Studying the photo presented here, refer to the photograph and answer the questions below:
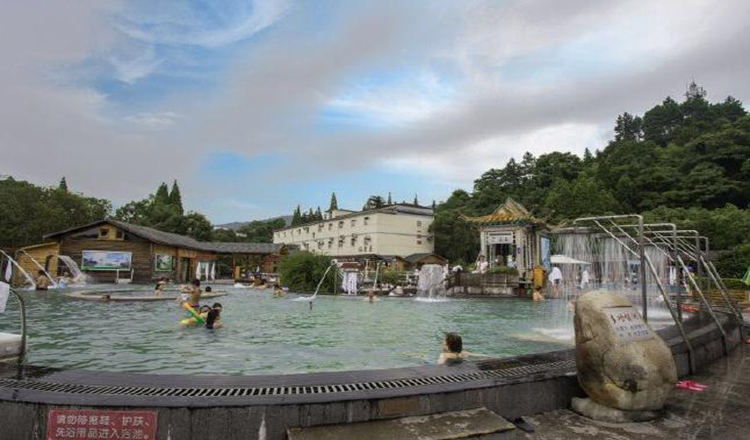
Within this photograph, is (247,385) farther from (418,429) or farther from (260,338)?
(260,338)

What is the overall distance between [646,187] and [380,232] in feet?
106

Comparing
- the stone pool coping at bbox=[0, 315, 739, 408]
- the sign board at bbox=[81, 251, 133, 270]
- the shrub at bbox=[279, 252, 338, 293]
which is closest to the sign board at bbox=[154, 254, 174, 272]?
the sign board at bbox=[81, 251, 133, 270]

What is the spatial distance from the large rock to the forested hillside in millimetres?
30299

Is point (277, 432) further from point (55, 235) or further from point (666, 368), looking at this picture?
point (55, 235)

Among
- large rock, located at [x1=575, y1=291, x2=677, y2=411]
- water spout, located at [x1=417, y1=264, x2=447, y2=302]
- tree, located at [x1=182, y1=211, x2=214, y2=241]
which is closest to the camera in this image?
large rock, located at [x1=575, y1=291, x2=677, y2=411]

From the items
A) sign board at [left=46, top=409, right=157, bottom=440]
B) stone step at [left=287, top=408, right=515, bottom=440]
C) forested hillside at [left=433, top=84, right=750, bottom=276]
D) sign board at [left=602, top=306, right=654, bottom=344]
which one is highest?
forested hillside at [left=433, top=84, right=750, bottom=276]

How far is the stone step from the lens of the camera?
3650mm

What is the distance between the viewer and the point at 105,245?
37.9m

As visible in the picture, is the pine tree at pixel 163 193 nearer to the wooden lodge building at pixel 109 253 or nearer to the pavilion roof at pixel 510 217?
the wooden lodge building at pixel 109 253

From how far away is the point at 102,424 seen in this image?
356 centimetres

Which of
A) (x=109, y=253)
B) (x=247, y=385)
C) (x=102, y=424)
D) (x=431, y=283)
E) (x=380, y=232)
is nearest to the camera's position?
(x=102, y=424)

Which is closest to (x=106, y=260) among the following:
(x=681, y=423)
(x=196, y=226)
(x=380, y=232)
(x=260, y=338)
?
(x=196, y=226)

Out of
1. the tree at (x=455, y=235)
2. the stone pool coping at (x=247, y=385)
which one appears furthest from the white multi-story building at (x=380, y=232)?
the stone pool coping at (x=247, y=385)

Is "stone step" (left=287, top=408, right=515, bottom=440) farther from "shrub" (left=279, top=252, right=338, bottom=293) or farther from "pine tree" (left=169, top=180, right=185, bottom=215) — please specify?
"pine tree" (left=169, top=180, right=185, bottom=215)
